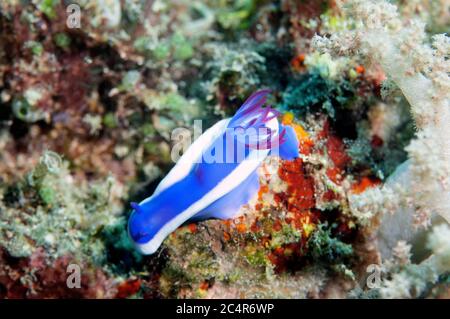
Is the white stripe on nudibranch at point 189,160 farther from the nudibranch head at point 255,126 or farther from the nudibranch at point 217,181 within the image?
the nudibranch head at point 255,126

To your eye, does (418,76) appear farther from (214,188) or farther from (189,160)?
(189,160)

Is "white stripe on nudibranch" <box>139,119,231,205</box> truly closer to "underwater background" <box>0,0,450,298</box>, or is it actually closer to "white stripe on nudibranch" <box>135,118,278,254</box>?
"white stripe on nudibranch" <box>135,118,278,254</box>

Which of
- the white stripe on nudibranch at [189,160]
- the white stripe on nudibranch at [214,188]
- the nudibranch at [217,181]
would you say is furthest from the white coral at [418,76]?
the white stripe on nudibranch at [189,160]

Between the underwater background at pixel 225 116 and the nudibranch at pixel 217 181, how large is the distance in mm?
140

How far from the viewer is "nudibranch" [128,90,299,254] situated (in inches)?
109

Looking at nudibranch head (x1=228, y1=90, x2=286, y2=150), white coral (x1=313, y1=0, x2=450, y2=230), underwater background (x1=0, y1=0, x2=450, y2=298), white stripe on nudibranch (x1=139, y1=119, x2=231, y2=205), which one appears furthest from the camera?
white stripe on nudibranch (x1=139, y1=119, x2=231, y2=205)

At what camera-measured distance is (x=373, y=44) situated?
2.56 metres

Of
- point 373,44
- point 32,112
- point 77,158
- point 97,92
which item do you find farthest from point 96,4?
point 373,44

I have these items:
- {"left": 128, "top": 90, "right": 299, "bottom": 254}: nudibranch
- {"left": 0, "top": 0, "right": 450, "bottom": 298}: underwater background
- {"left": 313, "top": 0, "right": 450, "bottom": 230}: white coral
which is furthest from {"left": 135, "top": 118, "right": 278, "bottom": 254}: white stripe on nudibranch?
{"left": 313, "top": 0, "right": 450, "bottom": 230}: white coral

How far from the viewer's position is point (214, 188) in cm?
278

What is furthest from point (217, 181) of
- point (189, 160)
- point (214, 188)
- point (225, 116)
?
point (225, 116)
